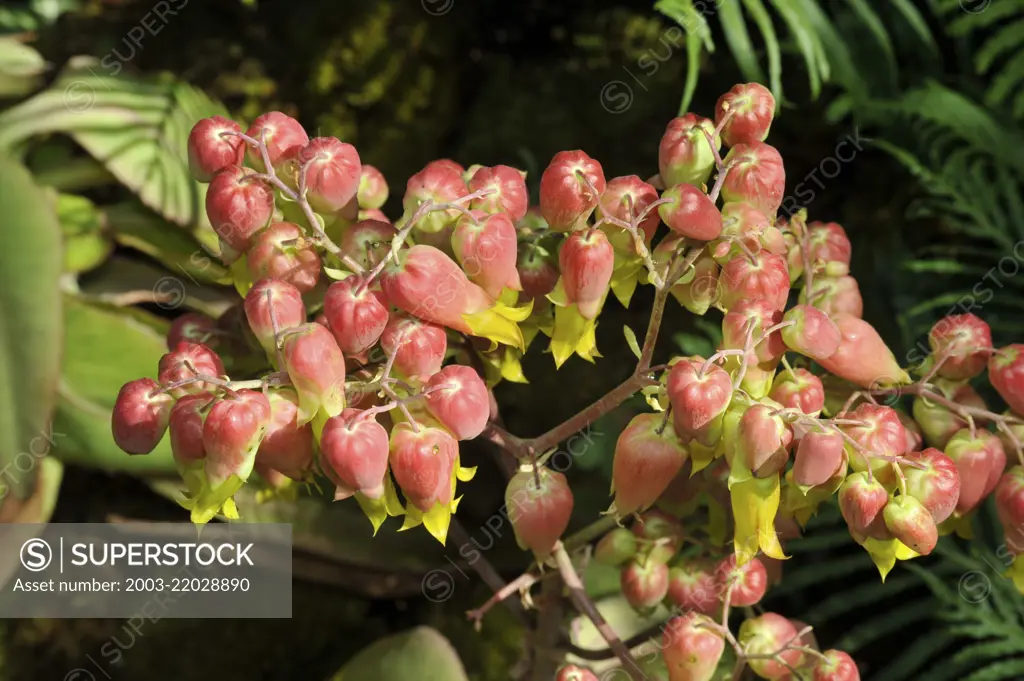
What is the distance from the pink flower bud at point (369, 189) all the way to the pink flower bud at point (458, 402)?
18 centimetres

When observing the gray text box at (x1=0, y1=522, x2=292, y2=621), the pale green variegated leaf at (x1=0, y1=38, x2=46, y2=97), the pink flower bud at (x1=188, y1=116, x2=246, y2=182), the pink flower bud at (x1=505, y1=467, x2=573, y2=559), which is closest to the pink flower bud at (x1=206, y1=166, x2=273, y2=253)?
the pink flower bud at (x1=188, y1=116, x2=246, y2=182)

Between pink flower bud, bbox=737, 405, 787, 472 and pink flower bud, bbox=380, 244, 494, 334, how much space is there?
17cm

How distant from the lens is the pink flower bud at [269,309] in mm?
542

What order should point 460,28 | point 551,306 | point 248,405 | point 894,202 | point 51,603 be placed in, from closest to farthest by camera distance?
1. point 248,405
2. point 551,306
3. point 51,603
4. point 894,202
5. point 460,28

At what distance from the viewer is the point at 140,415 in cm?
55

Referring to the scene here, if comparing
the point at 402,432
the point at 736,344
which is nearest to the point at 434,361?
the point at 402,432

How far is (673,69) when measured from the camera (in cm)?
110

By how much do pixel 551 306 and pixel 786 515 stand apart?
0.20m

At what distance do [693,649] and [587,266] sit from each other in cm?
26

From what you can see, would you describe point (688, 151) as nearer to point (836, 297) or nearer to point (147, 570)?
point (836, 297)

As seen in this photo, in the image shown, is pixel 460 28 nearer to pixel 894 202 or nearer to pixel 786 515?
pixel 894 202

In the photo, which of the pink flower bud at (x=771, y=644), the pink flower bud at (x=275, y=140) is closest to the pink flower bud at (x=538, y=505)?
the pink flower bud at (x=771, y=644)

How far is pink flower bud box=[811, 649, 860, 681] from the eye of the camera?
59cm

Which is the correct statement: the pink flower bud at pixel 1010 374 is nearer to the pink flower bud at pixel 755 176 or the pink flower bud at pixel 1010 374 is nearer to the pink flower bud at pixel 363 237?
the pink flower bud at pixel 755 176
